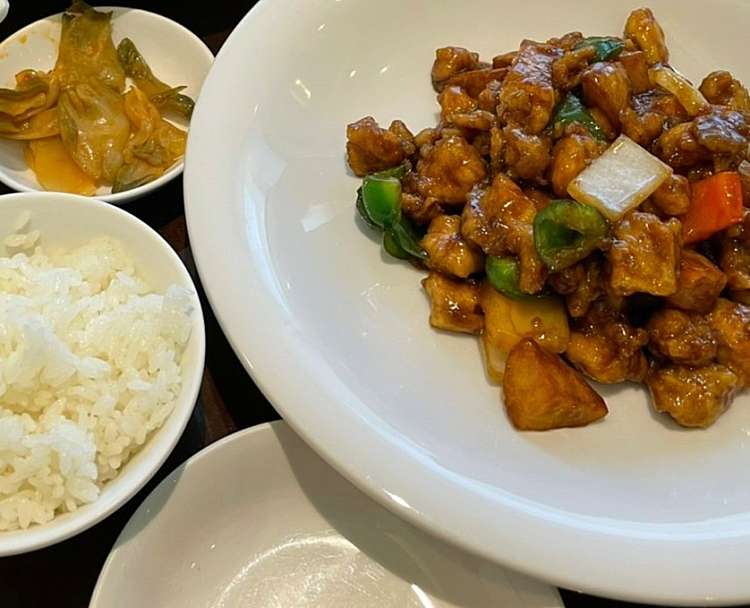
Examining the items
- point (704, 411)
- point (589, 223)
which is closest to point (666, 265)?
point (589, 223)

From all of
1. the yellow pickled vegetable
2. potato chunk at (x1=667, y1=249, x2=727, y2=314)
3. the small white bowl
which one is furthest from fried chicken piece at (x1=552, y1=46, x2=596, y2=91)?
the yellow pickled vegetable

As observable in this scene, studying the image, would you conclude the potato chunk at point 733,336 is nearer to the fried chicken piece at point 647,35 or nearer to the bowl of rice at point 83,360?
the fried chicken piece at point 647,35

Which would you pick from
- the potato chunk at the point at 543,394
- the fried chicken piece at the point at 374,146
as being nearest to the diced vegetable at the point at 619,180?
the potato chunk at the point at 543,394

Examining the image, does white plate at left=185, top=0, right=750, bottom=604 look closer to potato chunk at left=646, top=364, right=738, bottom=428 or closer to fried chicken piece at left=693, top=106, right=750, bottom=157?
potato chunk at left=646, top=364, right=738, bottom=428

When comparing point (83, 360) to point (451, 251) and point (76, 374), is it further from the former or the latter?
point (451, 251)

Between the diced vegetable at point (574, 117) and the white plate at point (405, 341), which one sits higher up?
the diced vegetable at point (574, 117)

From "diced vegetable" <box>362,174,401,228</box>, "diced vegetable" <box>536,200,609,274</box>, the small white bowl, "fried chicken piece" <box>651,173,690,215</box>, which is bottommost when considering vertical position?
the small white bowl
